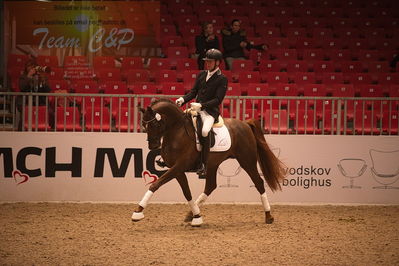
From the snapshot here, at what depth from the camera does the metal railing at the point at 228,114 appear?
1128 cm

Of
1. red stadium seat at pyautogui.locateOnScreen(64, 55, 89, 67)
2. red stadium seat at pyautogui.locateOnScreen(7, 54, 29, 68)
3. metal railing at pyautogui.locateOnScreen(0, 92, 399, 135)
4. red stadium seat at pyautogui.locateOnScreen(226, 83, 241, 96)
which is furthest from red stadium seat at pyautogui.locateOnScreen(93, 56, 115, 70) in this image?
metal railing at pyautogui.locateOnScreen(0, 92, 399, 135)

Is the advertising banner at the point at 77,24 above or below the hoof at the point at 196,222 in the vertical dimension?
above

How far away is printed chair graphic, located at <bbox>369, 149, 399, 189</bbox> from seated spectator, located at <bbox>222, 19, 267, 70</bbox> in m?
4.96

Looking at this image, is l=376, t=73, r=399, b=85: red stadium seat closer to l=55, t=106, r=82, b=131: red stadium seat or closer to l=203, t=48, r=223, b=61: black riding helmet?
l=203, t=48, r=223, b=61: black riding helmet

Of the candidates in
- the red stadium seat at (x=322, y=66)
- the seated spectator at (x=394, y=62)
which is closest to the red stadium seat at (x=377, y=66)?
the seated spectator at (x=394, y=62)

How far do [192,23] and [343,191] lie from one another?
7769 millimetres

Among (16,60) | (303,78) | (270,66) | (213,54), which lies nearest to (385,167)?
(303,78)

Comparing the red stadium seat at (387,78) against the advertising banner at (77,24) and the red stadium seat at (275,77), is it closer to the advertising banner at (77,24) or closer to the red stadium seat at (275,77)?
the red stadium seat at (275,77)

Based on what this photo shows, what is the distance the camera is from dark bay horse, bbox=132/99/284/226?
8719 mm

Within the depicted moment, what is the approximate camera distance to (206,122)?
30.2 ft

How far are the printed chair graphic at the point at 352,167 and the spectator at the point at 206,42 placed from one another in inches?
181

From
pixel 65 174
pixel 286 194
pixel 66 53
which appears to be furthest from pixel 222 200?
pixel 66 53

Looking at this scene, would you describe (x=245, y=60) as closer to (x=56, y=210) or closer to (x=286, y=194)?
(x=286, y=194)

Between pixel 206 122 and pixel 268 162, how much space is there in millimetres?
1390
